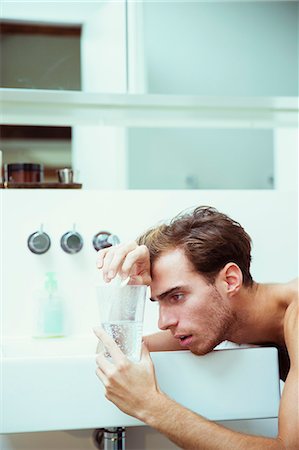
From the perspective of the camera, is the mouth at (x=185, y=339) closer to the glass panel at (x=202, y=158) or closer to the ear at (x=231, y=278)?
the ear at (x=231, y=278)

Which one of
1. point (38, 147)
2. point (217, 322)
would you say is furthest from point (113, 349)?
point (38, 147)

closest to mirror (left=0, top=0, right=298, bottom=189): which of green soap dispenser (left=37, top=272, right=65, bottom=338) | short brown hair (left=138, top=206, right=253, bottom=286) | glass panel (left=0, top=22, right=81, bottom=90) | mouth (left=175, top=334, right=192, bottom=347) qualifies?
glass panel (left=0, top=22, right=81, bottom=90)

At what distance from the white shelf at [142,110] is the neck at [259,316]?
0.68 meters

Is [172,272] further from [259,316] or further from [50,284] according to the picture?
[50,284]

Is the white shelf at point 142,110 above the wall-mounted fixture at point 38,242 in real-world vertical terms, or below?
above

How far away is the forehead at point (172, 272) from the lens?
1223 millimetres

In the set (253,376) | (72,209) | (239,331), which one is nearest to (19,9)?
(72,209)

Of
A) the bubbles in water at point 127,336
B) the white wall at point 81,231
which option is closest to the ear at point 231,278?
the bubbles in water at point 127,336

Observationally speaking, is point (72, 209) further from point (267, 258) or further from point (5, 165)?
point (267, 258)

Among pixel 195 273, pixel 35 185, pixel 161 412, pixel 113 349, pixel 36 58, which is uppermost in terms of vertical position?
pixel 36 58

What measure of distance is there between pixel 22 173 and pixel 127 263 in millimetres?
569

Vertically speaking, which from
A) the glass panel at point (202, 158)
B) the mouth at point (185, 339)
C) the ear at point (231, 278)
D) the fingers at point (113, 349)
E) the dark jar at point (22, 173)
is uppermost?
the glass panel at point (202, 158)

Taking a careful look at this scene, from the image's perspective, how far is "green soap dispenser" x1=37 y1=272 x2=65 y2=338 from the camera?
152 cm

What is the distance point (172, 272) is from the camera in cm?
123
